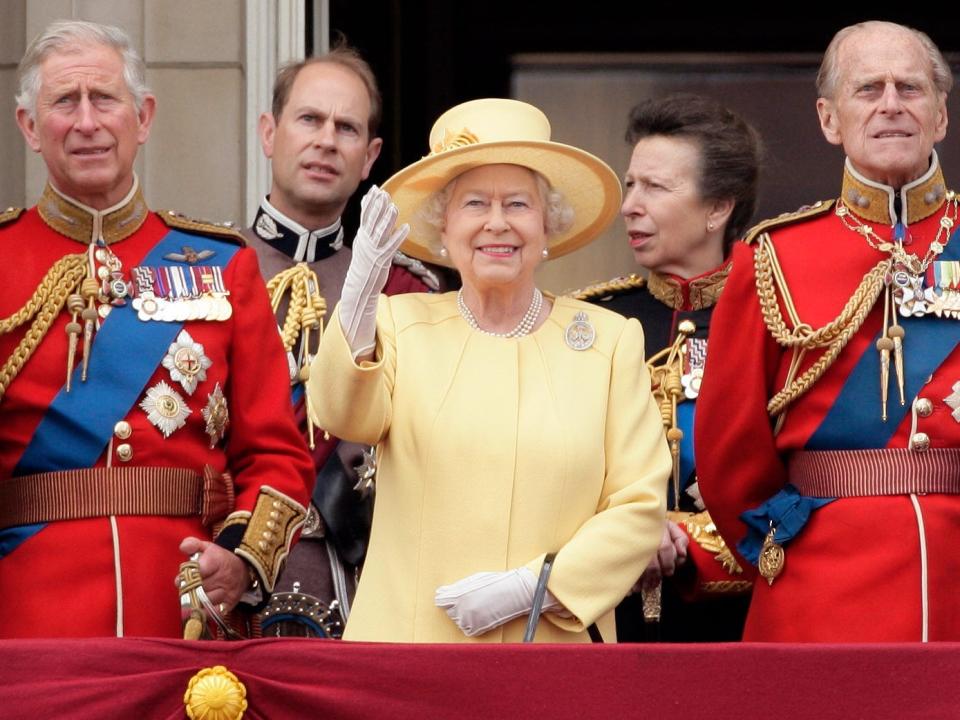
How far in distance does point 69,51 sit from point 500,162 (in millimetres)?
860

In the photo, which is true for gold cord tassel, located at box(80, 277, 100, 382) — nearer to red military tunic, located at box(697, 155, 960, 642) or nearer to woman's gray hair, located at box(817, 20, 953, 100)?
red military tunic, located at box(697, 155, 960, 642)

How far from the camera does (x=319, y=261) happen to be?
5.17 m

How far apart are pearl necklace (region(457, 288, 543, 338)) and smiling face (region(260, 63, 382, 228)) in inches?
40.3

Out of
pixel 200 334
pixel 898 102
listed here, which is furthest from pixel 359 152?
pixel 898 102

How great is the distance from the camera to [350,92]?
17.3ft

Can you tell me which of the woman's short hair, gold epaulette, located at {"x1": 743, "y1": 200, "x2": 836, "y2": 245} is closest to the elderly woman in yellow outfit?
gold epaulette, located at {"x1": 743, "y1": 200, "x2": 836, "y2": 245}

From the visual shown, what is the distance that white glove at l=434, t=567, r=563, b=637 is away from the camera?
3.92m

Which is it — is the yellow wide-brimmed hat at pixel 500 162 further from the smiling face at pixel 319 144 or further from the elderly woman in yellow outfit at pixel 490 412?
the smiling face at pixel 319 144

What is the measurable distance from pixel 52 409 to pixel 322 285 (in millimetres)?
1010

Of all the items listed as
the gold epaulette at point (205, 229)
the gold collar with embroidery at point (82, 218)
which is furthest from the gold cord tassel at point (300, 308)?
the gold collar with embroidery at point (82, 218)

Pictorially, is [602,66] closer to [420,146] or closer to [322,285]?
[420,146]

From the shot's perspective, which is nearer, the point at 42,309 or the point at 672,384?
the point at 42,309

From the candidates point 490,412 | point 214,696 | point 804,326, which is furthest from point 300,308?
point 214,696

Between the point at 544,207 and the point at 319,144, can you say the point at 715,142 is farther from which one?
the point at 544,207
